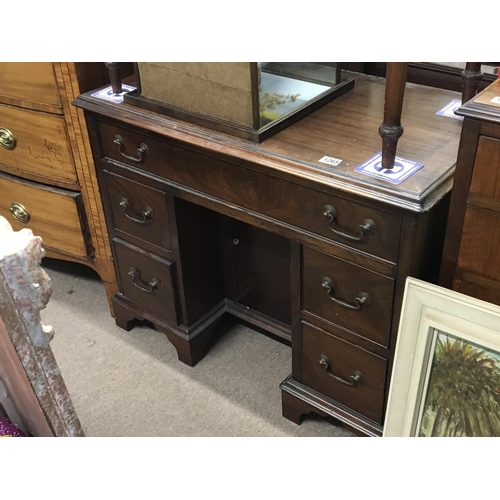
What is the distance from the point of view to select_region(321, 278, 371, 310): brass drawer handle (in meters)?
1.32

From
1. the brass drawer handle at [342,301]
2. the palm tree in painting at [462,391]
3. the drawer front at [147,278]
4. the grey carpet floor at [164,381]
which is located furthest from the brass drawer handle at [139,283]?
the palm tree in painting at [462,391]

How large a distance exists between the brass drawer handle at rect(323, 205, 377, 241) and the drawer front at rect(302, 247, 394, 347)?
0.26 ft

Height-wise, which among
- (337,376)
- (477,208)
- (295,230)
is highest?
(477,208)

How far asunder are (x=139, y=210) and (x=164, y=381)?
509 mm

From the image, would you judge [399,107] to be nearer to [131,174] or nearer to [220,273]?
[131,174]

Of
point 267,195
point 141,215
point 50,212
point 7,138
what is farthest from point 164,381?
point 7,138

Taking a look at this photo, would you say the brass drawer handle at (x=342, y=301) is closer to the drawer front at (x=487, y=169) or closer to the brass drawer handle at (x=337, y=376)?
the brass drawer handle at (x=337, y=376)

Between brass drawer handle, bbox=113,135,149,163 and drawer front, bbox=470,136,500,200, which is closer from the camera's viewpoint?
drawer front, bbox=470,136,500,200

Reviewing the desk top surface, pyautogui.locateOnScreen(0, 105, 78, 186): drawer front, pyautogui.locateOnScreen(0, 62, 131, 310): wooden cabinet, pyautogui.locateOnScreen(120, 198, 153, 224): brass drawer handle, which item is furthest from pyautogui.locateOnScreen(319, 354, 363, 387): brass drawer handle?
pyautogui.locateOnScreen(0, 105, 78, 186): drawer front

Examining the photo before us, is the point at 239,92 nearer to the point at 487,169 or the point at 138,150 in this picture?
the point at 138,150

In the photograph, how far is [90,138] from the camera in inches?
65.6

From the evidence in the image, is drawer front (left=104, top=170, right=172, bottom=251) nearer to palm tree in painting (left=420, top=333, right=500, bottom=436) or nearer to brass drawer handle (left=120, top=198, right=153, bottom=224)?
brass drawer handle (left=120, top=198, right=153, bottom=224)

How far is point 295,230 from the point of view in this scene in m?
1.35
